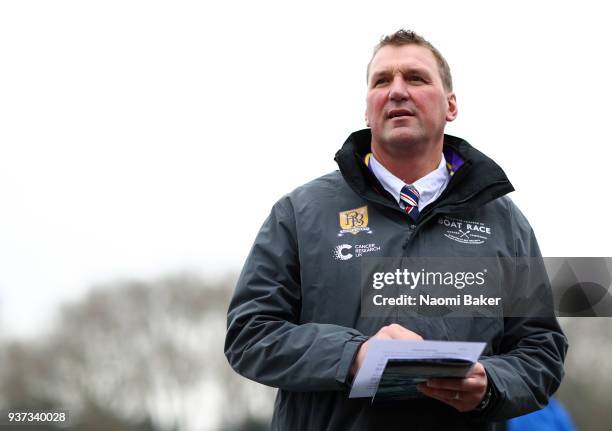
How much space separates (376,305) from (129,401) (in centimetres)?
3508

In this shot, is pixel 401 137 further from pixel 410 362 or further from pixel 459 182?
pixel 410 362

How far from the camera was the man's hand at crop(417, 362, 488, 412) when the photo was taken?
3479 millimetres

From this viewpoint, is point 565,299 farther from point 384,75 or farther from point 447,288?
point 384,75

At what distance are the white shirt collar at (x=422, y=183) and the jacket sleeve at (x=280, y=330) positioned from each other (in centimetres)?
45

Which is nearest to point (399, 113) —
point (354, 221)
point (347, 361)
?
point (354, 221)

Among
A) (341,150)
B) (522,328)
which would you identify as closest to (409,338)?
(522,328)

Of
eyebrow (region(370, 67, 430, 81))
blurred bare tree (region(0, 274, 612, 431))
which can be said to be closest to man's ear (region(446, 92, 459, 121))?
eyebrow (region(370, 67, 430, 81))

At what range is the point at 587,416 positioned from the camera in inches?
1502

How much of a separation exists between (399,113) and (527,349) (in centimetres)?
116

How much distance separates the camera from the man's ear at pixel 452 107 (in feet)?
15.1

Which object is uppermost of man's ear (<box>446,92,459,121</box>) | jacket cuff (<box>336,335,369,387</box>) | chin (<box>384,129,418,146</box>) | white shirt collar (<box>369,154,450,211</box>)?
man's ear (<box>446,92,459,121</box>)

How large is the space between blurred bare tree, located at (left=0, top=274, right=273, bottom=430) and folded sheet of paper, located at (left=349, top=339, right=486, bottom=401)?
30.7m

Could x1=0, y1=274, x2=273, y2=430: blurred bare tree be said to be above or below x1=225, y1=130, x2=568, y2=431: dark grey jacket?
below

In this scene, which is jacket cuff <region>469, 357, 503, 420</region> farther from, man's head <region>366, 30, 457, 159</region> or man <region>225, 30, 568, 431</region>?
man's head <region>366, 30, 457, 159</region>
